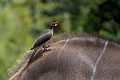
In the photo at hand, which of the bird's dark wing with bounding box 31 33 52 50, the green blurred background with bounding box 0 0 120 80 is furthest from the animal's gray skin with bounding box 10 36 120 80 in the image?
Result: the green blurred background with bounding box 0 0 120 80

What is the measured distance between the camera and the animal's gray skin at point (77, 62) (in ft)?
8.61

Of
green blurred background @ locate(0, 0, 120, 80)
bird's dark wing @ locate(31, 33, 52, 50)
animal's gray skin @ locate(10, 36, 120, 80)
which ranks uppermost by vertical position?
bird's dark wing @ locate(31, 33, 52, 50)

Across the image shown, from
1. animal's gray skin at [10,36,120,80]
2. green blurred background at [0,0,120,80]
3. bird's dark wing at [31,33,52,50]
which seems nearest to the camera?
animal's gray skin at [10,36,120,80]

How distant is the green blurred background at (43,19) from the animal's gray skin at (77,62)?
3292 millimetres

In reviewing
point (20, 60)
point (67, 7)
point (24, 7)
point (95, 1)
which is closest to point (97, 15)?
point (95, 1)

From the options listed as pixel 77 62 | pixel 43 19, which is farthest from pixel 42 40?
pixel 43 19

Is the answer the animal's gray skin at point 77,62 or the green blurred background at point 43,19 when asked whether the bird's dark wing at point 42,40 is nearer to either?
the animal's gray skin at point 77,62

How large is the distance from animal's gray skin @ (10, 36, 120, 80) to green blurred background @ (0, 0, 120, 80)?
3292mm

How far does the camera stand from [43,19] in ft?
28.3

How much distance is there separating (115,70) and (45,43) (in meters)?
0.49

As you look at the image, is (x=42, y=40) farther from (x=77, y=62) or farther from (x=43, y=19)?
(x=43, y=19)

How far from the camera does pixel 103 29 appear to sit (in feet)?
22.4

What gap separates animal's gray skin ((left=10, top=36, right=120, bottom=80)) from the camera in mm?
2623

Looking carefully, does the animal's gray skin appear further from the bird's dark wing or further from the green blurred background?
the green blurred background
